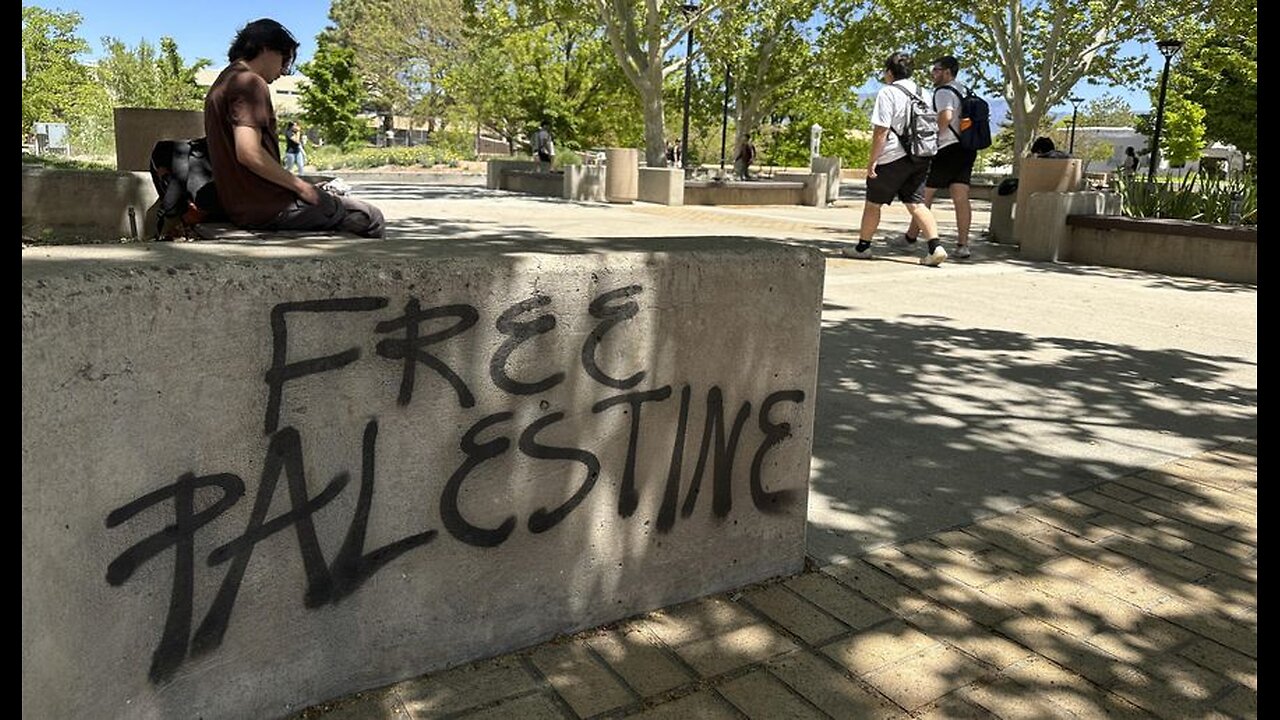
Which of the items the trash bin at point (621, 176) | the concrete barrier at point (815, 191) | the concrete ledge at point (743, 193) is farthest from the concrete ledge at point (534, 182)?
the concrete barrier at point (815, 191)

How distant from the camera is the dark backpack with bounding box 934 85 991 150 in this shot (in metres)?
10.1

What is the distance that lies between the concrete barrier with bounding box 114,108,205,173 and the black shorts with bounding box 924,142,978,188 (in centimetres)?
766

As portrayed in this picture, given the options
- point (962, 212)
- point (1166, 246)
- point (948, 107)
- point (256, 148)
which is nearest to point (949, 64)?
point (948, 107)

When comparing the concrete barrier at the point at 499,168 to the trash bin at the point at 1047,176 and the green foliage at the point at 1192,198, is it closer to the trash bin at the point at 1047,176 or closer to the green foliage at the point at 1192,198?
the trash bin at the point at 1047,176

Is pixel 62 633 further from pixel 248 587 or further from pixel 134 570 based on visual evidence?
pixel 248 587

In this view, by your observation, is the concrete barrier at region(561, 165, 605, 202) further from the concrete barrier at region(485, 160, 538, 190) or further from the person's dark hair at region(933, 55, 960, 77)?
the person's dark hair at region(933, 55, 960, 77)

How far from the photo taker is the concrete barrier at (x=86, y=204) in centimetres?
773

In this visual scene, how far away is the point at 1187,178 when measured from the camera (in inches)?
426

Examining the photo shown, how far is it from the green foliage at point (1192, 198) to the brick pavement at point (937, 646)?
Result: 8.54 meters

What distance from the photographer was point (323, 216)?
3.86m

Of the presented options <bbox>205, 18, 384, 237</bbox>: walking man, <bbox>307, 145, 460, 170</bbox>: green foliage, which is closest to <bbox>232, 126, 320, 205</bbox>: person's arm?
<bbox>205, 18, 384, 237</bbox>: walking man

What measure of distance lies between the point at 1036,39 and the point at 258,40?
28460mm

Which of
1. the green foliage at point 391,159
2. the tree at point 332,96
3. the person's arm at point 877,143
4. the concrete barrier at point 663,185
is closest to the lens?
the person's arm at point 877,143
